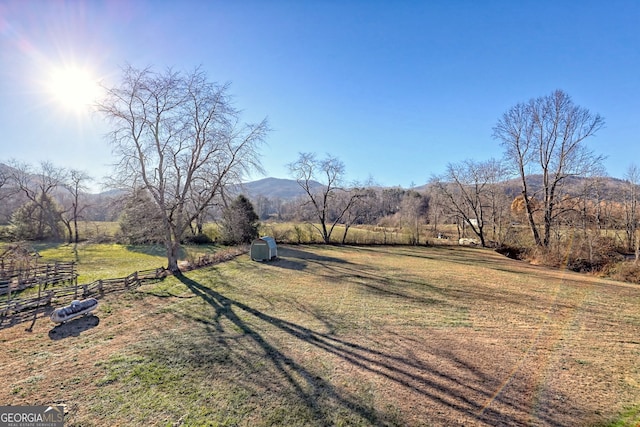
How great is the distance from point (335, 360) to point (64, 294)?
10.2 meters

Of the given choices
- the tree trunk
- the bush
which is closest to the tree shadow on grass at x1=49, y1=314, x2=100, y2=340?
the tree trunk

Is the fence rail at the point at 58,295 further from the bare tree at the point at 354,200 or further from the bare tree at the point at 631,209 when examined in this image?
the bare tree at the point at 631,209

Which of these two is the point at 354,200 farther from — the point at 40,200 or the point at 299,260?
the point at 40,200

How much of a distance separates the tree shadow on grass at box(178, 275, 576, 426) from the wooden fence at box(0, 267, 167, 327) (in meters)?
6.09

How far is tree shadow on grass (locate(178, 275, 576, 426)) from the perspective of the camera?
4.38 m

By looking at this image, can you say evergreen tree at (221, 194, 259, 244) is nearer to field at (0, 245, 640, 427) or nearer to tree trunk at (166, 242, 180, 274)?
tree trunk at (166, 242, 180, 274)

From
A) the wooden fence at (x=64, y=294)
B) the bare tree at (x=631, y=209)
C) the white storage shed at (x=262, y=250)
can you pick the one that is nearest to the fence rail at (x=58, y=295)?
the wooden fence at (x=64, y=294)

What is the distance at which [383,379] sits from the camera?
5.40m

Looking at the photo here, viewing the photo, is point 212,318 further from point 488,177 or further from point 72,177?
point 72,177

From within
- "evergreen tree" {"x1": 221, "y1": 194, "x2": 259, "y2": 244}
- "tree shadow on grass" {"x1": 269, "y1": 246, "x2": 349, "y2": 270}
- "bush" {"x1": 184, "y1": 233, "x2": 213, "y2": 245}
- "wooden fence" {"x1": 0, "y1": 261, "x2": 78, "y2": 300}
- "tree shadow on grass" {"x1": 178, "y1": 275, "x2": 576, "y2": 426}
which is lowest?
"tree shadow on grass" {"x1": 178, "y1": 275, "x2": 576, "y2": 426}

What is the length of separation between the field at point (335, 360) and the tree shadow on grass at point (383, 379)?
0.09 ft

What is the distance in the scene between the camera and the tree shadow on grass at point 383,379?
14.4ft

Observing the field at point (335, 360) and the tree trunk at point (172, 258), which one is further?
the tree trunk at point (172, 258)

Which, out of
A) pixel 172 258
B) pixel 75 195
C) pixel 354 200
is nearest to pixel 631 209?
pixel 354 200
